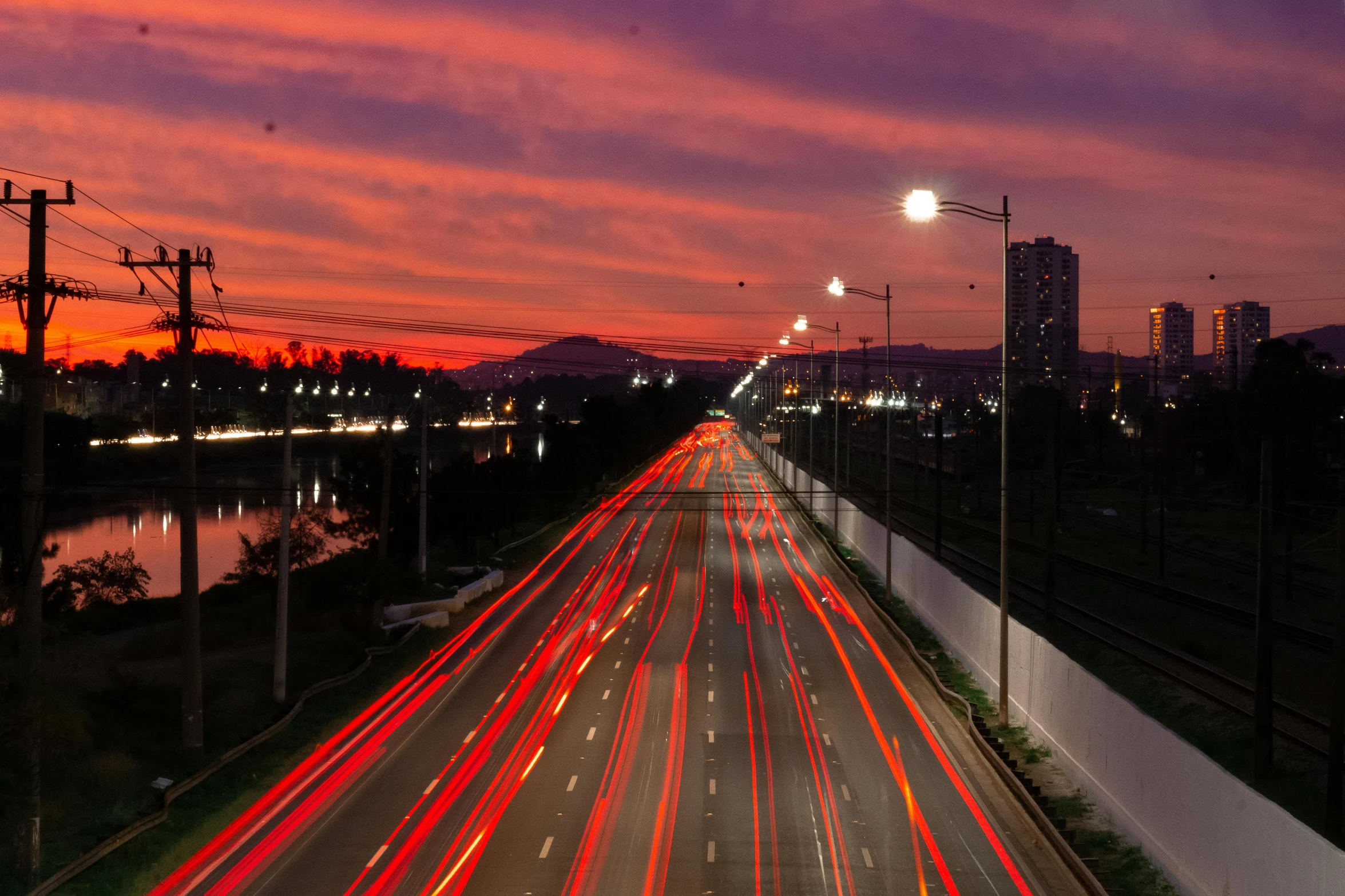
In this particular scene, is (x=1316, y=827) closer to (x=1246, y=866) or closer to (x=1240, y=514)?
(x=1246, y=866)

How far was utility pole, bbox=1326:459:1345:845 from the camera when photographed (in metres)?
14.4

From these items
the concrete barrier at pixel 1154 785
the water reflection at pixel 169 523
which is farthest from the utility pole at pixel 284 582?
the water reflection at pixel 169 523

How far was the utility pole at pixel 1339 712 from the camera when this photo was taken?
568 inches

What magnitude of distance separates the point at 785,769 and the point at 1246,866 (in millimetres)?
8653

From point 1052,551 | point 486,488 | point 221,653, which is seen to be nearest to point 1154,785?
point 1052,551

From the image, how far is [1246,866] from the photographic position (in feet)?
35.9

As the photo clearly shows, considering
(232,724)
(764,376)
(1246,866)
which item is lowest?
(232,724)

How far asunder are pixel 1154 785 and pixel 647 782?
763 centimetres

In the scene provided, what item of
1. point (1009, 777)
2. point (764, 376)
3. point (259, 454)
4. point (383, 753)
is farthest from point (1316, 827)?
point (259, 454)

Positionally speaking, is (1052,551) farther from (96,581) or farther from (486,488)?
(486,488)

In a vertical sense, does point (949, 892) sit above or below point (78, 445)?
below

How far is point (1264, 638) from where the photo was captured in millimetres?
18250

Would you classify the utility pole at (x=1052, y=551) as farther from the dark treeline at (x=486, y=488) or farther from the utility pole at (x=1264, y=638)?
the dark treeline at (x=486, y=488)

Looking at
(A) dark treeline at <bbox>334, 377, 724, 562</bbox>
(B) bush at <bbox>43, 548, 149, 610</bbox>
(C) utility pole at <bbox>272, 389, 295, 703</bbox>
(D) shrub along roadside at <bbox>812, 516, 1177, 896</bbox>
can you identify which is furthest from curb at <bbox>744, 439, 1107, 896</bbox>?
(B) bush at <bbox>43, 548, 149, 610</bbox>
